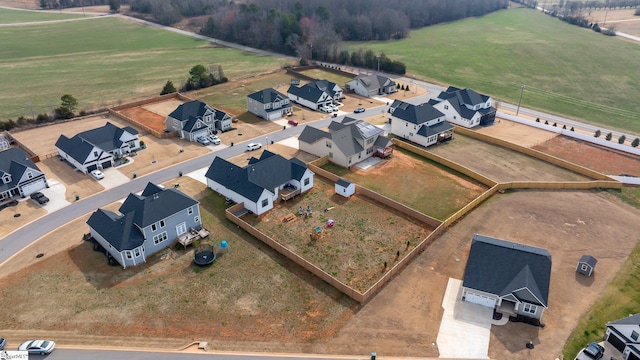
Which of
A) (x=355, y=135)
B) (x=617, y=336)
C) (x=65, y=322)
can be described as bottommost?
(x=65, y=322)

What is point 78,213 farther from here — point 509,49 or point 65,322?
point 509,49

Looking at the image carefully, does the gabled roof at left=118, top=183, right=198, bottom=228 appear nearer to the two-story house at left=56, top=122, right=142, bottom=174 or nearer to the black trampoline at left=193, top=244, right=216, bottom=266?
the black trampoline at left=193, top=244, right=216, bottom=266

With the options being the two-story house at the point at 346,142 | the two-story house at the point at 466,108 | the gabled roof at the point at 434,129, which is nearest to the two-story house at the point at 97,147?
the two-story house at the point at 346,142

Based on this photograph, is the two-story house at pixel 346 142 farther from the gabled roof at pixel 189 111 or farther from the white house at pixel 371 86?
the white house at pixel 371 86

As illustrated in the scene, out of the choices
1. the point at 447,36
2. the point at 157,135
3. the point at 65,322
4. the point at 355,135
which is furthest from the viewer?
the point at 447,36

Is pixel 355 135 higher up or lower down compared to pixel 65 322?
higher up

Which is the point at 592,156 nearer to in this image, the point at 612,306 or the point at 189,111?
the point at 612,306

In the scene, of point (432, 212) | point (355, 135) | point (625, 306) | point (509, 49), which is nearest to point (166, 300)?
point (432, 212)
